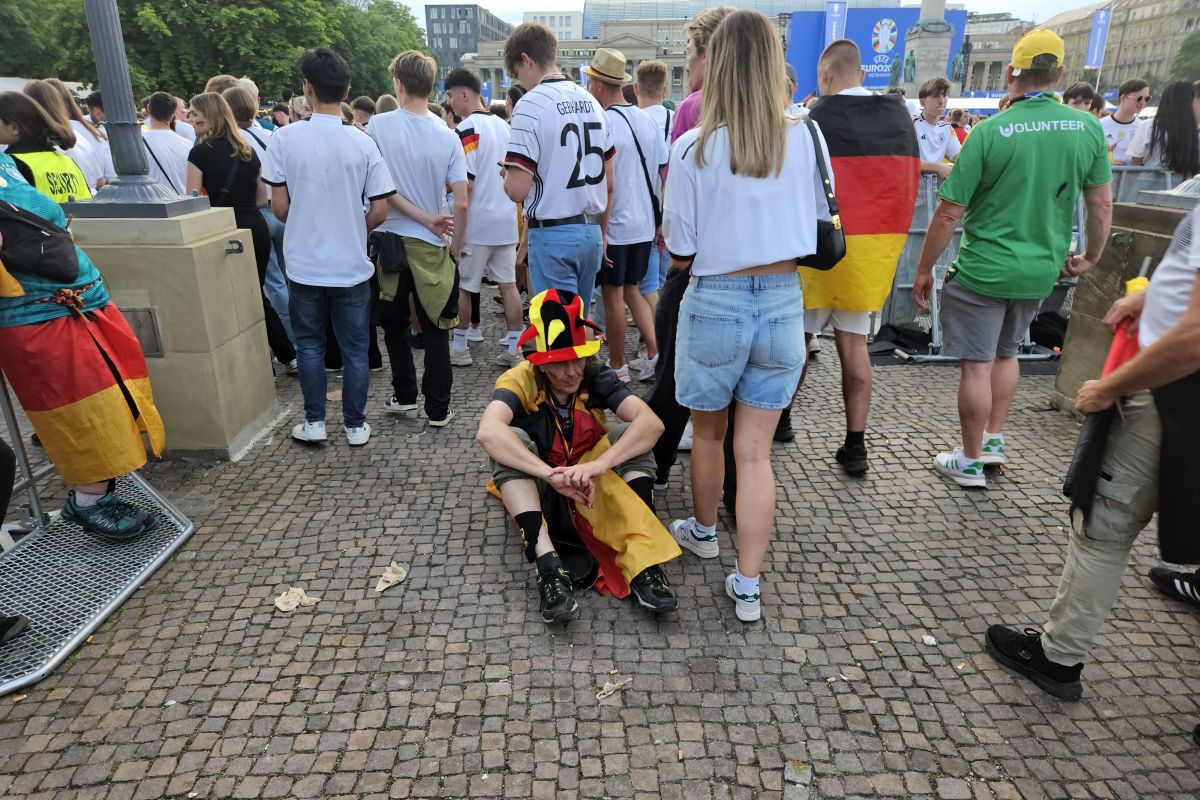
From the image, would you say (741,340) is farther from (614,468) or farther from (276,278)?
(276,278)

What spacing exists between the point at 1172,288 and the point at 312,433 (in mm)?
4180

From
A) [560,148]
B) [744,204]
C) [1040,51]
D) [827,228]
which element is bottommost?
[827,228]

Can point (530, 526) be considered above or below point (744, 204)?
below

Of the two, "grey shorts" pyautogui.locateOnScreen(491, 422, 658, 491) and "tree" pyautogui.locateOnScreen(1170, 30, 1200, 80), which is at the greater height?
"tree" pyautogui.locateOnScreen(1170, 30, 1200, 80)

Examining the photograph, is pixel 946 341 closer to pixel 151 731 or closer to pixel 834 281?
pixel 834 281

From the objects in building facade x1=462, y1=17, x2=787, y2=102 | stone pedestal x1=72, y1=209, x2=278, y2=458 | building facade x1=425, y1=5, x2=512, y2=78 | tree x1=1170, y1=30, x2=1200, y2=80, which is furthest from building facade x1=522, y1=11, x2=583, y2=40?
stone pedestal x1=72, y1=209, x2=278, y2=458

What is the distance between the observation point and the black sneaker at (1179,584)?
10.2ft

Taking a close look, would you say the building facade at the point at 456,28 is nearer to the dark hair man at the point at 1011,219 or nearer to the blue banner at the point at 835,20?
the blue banner at the point at 835,20

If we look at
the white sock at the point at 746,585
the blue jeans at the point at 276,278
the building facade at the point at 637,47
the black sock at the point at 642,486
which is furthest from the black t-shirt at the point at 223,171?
the building facade at the point at 637,47

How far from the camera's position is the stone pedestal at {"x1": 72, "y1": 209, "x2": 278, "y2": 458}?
13.3ft

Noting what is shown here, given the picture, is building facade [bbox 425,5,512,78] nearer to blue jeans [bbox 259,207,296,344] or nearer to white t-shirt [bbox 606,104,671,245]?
blue jeans [bbox 259,207,296,344]

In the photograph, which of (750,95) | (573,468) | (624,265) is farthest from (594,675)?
(624,265)

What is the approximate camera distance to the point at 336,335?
4.56m

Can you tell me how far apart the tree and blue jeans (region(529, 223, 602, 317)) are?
5810cm
